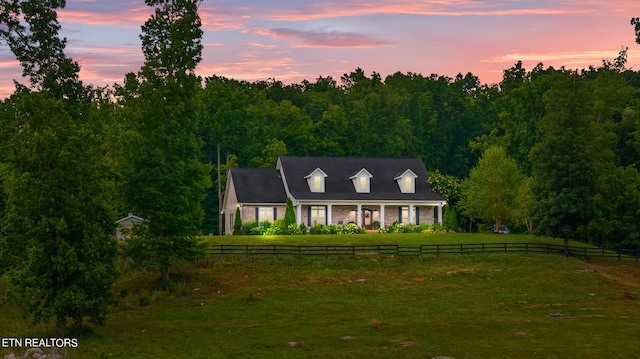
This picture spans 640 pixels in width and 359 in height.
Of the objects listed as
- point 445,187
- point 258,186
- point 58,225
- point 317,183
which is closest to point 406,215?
point 445,187

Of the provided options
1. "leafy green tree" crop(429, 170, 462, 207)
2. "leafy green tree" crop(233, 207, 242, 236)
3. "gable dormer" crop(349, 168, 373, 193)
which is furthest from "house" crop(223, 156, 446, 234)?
"leafy green tree" crop(233, 207, 242, 236)

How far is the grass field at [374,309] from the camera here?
3328cm

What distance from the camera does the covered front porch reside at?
245ft

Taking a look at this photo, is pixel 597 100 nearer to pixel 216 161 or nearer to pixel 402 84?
pixel 216 161

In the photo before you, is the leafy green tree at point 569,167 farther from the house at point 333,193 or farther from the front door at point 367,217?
the front door at point 367,217

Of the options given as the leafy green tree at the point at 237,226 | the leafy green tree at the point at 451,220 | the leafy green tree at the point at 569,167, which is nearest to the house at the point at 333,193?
the leafy green tree at the point at 451,220

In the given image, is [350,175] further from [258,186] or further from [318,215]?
[258,186]

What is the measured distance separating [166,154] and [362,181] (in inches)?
1183

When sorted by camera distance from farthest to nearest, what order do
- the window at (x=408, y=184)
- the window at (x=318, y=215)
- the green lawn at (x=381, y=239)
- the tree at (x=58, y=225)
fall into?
the window at (x=408, y=184) < the window at (x=318, y=215) < the green lawn at (x=381, y=239) < the tree at (x=58, y=225)

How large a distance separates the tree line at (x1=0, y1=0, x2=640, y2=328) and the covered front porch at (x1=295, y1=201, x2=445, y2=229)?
3713 mm

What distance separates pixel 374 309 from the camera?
1705 inches

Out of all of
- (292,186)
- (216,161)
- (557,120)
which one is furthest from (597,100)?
(216,161)

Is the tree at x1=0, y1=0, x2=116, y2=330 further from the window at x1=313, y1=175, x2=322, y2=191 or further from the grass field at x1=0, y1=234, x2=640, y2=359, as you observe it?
the window at x1=313, y1=175, x2=322, y2=191

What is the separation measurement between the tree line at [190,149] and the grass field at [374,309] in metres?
3.44
